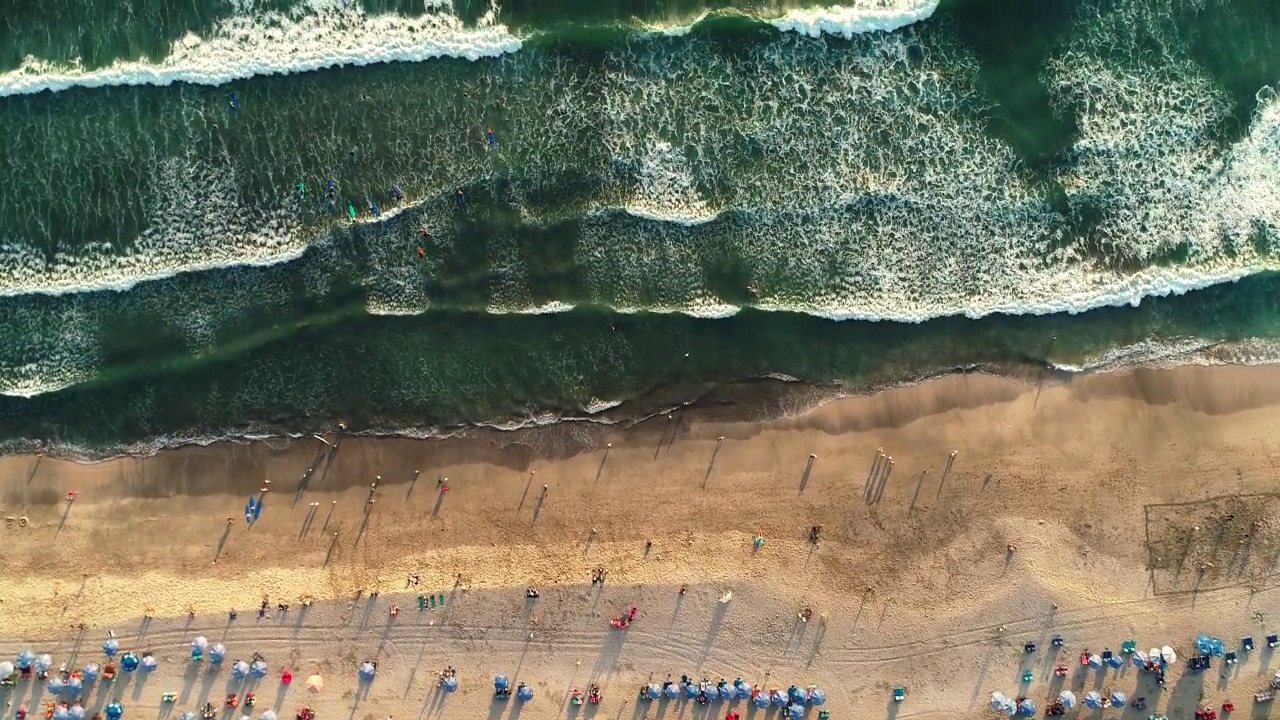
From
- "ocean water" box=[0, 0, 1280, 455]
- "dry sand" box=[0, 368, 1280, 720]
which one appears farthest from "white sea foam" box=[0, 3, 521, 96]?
"dry sand" box=[0, 368, 1280, 720]

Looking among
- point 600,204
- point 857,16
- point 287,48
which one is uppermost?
point 857,16

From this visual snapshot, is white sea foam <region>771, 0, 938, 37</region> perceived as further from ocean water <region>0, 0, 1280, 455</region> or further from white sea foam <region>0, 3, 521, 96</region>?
white sea foam <region>0, 3, 521, 96</region>

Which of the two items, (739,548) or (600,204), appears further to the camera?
(600,204)

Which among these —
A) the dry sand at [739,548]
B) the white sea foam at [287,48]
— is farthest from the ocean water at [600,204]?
the dry sand at [739,548]

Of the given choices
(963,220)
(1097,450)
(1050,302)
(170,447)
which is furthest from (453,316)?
(1097,450)

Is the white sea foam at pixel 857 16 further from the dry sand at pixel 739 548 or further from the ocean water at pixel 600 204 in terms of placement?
the dry sand at pixel 739 548

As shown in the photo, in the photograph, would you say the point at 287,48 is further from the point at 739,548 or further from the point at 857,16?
the point at 739,548

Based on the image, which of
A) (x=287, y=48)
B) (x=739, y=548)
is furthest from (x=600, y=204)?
(x=739, y=548)

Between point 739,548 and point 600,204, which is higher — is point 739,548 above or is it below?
below
